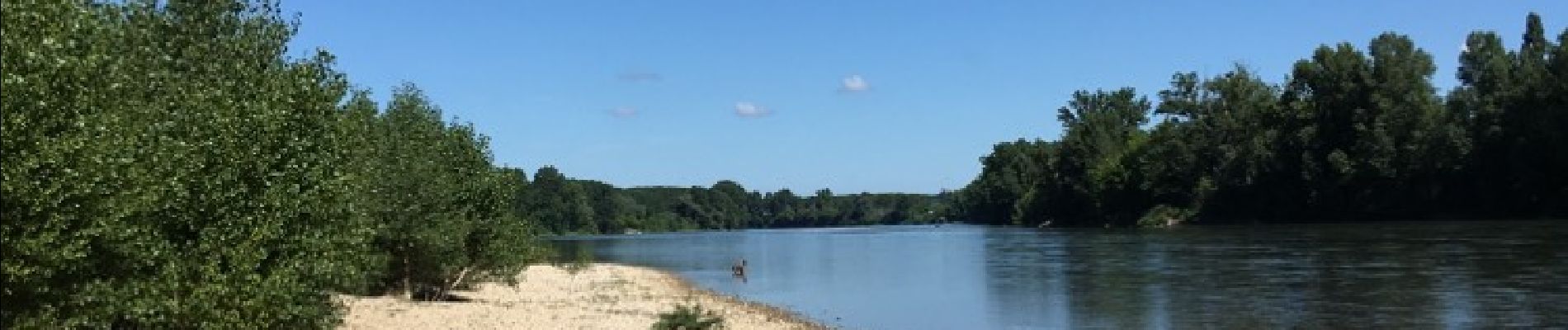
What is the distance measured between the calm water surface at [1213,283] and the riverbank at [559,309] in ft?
8.27

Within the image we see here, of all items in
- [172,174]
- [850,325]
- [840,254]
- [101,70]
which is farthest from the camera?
[840,254]

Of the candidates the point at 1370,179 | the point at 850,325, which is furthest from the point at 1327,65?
the point at 850,325

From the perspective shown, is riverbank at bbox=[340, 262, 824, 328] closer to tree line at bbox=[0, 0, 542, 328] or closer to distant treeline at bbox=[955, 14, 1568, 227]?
tree line at bbox=[0, 0, 542, 328]

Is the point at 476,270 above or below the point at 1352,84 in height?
below

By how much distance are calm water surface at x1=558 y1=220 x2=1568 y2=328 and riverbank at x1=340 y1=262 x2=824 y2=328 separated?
2520 mm

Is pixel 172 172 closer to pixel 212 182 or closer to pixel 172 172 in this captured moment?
pixel 172 172

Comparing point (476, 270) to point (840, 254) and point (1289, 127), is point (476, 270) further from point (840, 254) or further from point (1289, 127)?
point (1289, 127)

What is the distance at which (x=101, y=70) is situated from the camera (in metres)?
13.1

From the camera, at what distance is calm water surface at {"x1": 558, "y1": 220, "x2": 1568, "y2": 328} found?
31.1 metres

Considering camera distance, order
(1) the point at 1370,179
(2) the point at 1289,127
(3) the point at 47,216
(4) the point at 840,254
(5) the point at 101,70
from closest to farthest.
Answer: (3) the point at 47,216 < (5) the point at 101,70 < (4) the point at 840,254 < (1) the point at 1370,179 < (2) the point at 1289,127

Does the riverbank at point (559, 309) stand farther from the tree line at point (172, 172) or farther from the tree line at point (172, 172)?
the tree line at point (172, 172)

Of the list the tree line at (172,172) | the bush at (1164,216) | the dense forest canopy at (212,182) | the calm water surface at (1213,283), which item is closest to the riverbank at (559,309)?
the dense forest canopy at (212,182)

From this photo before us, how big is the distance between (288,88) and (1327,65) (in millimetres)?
102116

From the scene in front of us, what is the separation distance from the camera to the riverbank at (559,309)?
26.7 metres
